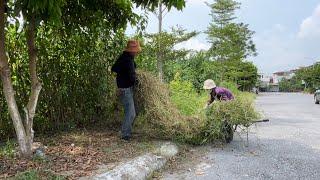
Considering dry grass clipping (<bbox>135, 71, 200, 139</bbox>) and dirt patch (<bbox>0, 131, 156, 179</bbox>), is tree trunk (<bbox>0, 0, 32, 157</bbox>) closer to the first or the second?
dirt patch (<bbox>0, 131, 156, 179</bbox>)

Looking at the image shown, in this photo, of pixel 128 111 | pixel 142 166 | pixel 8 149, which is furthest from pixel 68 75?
pixel 142 166

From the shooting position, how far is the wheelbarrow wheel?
30.4 feet

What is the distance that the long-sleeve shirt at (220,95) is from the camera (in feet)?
32.5

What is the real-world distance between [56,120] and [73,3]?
2535mm

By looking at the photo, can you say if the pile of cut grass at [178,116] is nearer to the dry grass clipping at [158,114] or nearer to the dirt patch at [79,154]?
the dry grass clipping at [158,114]

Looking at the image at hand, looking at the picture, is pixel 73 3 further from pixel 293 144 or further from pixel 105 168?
pixel 293 144

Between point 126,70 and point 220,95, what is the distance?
2.17m

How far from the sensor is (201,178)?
6.86 metres

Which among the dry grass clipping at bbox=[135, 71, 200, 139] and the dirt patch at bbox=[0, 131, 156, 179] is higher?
the dry grass clipping at bbox=[135, 71, 200, 139]

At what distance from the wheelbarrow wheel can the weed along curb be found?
4.27ft

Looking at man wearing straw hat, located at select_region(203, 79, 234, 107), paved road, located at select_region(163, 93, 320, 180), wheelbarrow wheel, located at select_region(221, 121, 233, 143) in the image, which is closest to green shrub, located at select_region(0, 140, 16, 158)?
paved road, located at select_region(163, 93, 320, 180)

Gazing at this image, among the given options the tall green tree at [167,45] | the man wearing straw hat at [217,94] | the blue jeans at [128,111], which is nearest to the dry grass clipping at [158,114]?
the blue jeans at [128,111]

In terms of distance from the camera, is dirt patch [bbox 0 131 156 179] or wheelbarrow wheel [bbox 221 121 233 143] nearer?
dirt patch [bbox 0 131 156 179]

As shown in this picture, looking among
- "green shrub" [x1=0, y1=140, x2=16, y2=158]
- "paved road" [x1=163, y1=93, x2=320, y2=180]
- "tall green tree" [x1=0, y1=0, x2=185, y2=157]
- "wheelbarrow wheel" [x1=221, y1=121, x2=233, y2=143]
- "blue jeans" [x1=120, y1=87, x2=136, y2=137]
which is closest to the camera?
"tall green tree" [x1=0, y1=0, x2=185, y2=157]
